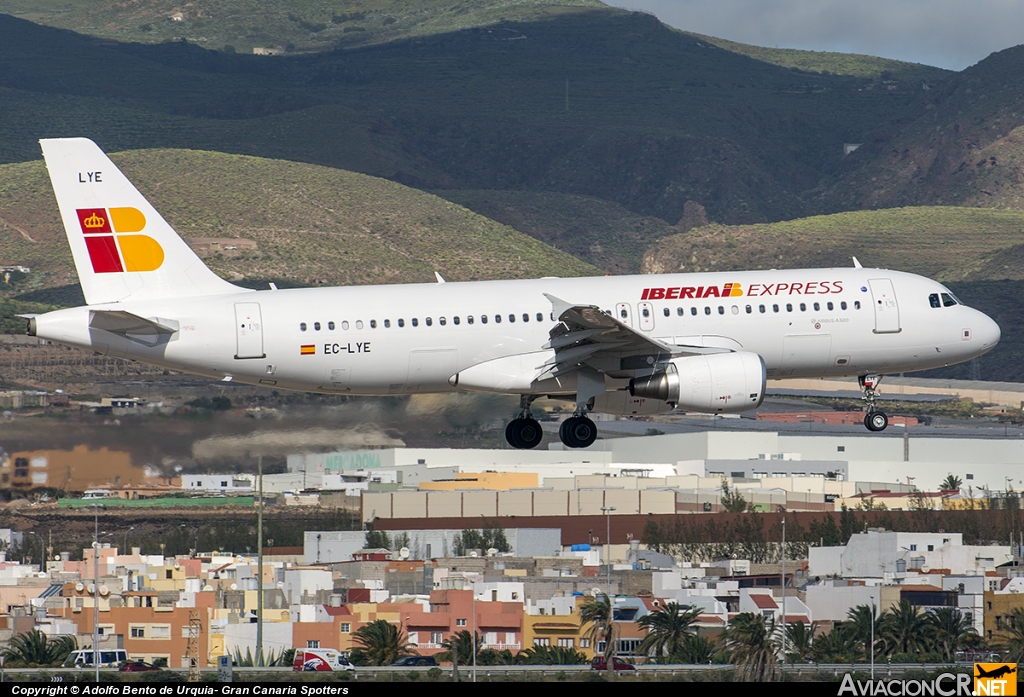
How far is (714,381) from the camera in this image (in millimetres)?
45906

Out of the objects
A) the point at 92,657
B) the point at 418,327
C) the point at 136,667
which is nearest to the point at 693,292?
the point at 418,327

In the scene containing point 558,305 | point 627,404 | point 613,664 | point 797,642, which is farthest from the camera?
point 797,642

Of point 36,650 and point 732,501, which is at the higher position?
point 732,501

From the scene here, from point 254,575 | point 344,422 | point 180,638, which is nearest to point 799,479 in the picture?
point 254,575

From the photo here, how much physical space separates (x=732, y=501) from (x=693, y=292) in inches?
2179

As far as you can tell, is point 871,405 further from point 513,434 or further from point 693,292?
point 513,434

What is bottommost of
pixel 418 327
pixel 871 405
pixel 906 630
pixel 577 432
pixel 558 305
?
pixel 906 630

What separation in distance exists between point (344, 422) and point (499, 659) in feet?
61.5

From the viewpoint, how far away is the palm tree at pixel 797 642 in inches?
2645

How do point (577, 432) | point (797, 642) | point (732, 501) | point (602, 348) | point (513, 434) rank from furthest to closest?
point (732, 501) → point (797, 642) → point (513, 434) → point (577, 432) → point (602, 348)

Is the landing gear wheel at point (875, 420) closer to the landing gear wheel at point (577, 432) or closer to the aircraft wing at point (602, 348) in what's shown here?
the aircraft wing at point (602, 348)

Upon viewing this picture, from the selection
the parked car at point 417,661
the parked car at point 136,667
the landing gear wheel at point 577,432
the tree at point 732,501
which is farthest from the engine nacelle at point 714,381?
the tree at point 732,501

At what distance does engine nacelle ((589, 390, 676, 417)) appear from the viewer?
47125 millimetres

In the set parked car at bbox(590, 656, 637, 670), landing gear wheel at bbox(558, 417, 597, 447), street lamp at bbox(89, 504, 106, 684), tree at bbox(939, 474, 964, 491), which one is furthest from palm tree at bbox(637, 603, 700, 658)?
tree at bbox(939, 474, 964, 491)
